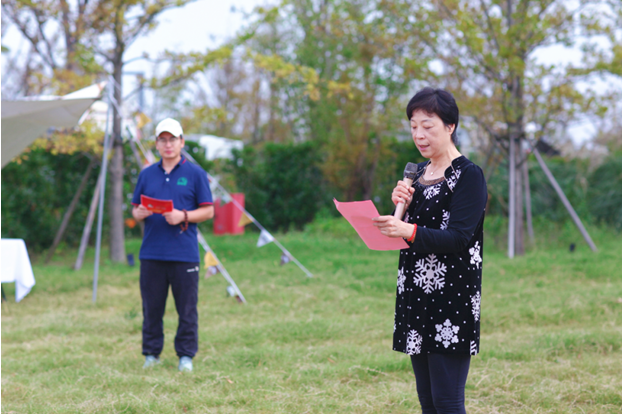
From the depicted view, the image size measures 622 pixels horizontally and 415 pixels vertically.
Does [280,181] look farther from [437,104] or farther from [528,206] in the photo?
[437,104]

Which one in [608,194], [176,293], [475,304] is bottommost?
[176,293]

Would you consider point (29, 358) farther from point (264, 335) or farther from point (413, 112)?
point (413, 112)

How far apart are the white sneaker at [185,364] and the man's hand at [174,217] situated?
927 millimetres

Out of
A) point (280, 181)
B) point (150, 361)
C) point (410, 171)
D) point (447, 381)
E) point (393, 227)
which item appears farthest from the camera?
point (280, 181)

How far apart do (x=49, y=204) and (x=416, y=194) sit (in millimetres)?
8099

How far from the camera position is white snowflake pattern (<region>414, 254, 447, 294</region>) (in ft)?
6.72

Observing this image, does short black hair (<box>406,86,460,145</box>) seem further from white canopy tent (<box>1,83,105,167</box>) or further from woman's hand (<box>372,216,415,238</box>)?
white canopy tent (<box>1,83,105,167</box>)

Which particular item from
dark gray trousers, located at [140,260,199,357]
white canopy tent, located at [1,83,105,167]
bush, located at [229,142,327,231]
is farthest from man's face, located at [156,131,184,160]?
bush, located at [229,142,327,231]

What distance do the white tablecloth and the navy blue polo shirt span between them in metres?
2.27

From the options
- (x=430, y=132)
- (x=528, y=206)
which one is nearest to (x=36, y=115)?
(x=430, y=132)

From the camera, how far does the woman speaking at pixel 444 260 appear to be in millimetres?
1986

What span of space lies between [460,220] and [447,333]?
406 millimetres

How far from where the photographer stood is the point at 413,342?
2.09 meters

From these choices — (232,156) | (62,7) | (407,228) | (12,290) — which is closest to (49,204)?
(12,290)
